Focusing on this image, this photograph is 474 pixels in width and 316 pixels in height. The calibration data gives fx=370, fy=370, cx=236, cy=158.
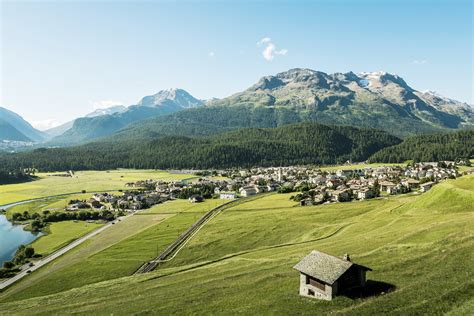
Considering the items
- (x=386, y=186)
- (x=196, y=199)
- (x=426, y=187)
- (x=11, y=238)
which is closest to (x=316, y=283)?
(x=11, y=238)

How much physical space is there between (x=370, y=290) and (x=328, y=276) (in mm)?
4686

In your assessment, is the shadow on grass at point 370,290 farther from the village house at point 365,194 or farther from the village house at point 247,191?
the village house at point 247,191

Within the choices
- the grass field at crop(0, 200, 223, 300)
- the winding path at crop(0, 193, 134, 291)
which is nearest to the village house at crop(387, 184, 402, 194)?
the grass field at crop(0, 200, 223, 300)

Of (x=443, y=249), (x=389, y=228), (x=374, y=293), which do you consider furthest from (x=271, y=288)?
(x=389, y=228)

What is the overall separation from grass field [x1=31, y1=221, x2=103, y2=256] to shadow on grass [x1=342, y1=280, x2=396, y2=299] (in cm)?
8851

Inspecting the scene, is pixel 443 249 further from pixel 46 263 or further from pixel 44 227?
pixel 44 227

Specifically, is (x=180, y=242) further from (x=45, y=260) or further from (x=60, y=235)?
(x=60, y=235)

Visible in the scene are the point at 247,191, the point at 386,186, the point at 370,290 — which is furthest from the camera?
the point at 247,191

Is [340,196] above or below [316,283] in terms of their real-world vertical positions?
below

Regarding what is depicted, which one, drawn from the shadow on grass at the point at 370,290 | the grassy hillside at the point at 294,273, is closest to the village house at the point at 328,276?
the shadow on grass at the point at 370,290

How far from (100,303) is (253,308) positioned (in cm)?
2424

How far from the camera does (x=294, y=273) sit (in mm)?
48438

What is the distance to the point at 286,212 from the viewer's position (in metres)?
118

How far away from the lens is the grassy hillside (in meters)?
36.6
